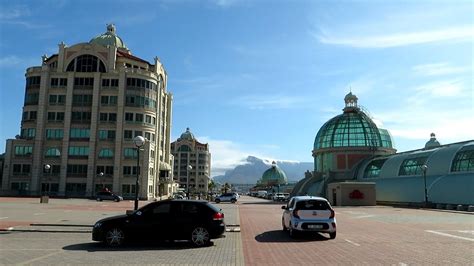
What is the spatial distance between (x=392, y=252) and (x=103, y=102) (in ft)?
220

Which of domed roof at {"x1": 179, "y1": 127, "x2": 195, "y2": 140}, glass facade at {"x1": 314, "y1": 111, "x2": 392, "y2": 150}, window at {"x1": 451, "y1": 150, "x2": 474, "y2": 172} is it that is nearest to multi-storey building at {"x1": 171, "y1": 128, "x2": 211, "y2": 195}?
domed roof at {"x1": 179, "y1": 127, "x2": 195, "y2": 140}

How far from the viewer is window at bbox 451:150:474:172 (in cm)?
4794

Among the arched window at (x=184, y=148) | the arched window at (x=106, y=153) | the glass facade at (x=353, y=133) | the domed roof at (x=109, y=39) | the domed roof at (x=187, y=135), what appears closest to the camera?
the arched window at (x=106, y=153)

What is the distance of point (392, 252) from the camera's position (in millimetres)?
12555

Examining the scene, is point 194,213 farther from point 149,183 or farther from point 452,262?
point 149,183

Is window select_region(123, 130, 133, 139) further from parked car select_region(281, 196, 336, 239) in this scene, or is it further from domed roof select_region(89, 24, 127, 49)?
parked car select_region(281, 196, 336, 239)

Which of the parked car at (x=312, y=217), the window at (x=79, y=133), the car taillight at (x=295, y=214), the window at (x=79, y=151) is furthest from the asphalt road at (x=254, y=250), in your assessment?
the window at (x=79, y=133)

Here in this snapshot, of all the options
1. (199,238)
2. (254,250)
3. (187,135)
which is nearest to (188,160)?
(187,135)

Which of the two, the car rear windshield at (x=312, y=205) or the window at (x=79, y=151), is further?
the window at (x=79, y=151)

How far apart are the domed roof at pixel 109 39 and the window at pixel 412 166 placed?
206 feet

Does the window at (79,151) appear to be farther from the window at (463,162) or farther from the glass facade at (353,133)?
the window at (463,162)

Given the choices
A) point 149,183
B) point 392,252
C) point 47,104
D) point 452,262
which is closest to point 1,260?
point 392,252

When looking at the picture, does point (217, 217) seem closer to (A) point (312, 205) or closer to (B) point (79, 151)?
(A) point (312, 205)

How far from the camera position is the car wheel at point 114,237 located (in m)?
13.6
